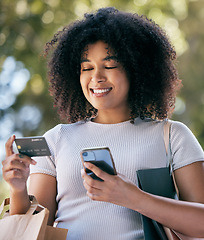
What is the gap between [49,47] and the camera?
2266mm

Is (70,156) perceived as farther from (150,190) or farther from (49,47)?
(49,47)

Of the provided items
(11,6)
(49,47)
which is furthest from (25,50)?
(49,47)

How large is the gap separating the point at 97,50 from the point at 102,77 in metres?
0.14

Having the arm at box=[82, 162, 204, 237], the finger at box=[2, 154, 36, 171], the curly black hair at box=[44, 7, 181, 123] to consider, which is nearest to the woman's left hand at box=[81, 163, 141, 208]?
the arm at box=[82, 162, 204, 237]

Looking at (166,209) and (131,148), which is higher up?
(131,148)

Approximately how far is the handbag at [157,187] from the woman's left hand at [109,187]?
143mm

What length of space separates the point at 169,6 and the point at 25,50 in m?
2.28

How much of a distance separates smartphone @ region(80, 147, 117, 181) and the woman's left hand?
21 mm

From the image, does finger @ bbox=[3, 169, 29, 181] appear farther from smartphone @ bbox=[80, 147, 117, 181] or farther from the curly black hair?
the curly black hair

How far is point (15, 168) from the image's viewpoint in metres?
1.71

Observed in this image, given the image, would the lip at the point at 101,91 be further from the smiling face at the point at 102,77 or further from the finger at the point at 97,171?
the finger at the point at 97,171

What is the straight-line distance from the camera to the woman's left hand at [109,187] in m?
1.53

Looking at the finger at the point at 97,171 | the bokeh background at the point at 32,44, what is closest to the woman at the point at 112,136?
the finger at the point at 97,171

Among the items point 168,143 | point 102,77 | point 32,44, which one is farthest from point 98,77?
point 32,44
